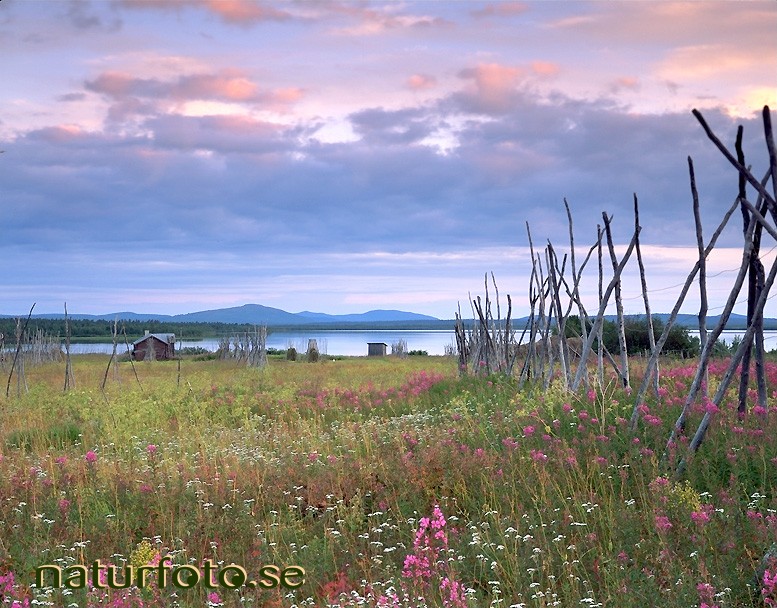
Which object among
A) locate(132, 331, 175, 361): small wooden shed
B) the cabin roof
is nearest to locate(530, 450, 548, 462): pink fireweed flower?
locate(132, 331, 175, 361): small wooden shed

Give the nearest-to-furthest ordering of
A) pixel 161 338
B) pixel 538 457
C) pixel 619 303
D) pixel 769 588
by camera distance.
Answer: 1. pixel 769 588
2. pixel 538 457
3. pixel 619 303
4. pixel 161 338

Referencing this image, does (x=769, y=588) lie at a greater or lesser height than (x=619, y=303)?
lesser

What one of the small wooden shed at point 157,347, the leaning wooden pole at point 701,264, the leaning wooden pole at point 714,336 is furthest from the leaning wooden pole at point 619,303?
the small wooden shed at point 157,347

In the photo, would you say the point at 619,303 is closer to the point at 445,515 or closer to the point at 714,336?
the point at 714,336

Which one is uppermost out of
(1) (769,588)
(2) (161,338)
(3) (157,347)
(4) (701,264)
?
(4) (701,264)

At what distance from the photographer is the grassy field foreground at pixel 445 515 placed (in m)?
4.34

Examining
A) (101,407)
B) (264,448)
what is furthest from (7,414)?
(264,448)

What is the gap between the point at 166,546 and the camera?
5887mm

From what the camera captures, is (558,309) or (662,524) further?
(558,309)

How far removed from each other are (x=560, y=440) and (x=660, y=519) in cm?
245

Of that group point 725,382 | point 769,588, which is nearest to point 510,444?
point 725,382

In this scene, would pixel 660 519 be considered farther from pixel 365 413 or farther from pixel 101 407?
pixel 101 407

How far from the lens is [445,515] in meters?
6.03

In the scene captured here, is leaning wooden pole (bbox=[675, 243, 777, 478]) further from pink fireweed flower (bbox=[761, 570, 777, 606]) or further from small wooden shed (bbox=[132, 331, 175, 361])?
small wooden shed (bbox=[132, 331, 175, 361])
